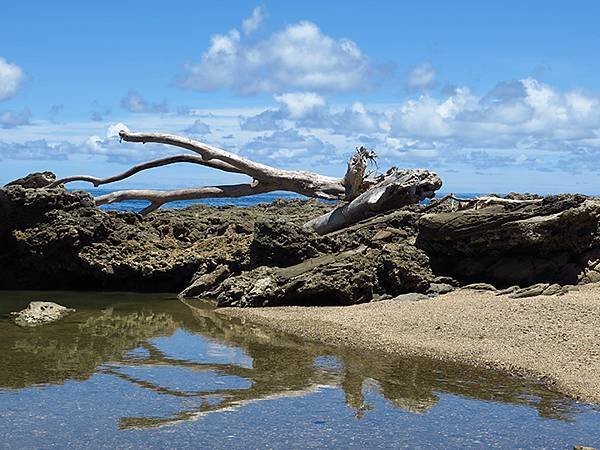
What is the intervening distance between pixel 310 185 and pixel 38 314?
29.5ft

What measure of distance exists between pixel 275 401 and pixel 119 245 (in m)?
10.5

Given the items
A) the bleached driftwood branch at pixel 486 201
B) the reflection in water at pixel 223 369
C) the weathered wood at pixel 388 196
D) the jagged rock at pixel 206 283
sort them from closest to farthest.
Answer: the reflection in water at pixel 223 369 < the bleached driftwood branch at pixel 486 201 < the jagged rock at pixel 206 283 < the weathered wood at pixel 388 196

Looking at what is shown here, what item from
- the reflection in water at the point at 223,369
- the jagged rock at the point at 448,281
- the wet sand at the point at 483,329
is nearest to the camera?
the reflection in water at the point at 223,369

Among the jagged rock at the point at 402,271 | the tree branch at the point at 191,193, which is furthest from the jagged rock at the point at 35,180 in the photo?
the jagged rock at the point at 402,271

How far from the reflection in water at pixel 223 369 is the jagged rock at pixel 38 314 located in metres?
0.34

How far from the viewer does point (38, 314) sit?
47.8ft

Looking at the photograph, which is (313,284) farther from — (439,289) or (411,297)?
(439,289)

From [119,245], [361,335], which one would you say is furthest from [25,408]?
[119,245]

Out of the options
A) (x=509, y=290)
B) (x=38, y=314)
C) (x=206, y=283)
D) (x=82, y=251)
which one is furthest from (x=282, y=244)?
(x=38, y=314)

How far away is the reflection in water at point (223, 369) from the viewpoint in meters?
9.16

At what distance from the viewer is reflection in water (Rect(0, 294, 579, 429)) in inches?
360

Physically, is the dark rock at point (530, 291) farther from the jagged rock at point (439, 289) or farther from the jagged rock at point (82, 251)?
the jagged rock at point (82, 251)

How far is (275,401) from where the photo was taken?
9172mm

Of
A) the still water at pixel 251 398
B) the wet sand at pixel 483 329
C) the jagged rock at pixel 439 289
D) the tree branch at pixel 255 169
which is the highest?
the tree branch at pixel 255 169
